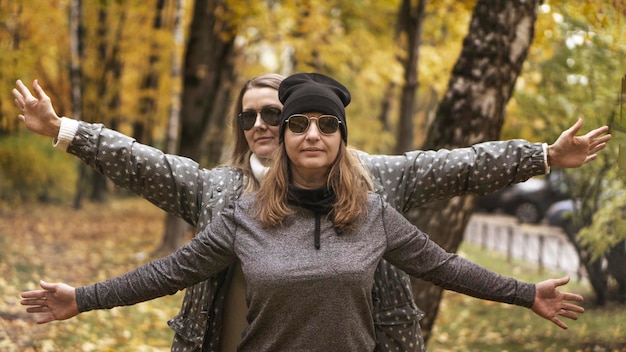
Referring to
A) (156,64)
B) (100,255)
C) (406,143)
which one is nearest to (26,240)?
(100,255)

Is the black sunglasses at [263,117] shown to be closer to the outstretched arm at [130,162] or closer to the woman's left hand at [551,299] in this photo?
the outstretched arm at [130,162]

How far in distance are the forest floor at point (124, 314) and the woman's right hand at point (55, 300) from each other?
4.29m

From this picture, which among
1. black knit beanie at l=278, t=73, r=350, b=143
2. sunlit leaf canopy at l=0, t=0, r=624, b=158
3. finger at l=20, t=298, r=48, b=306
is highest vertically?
sunlit leaf canopy at l=0, t=0, r=624, b=158

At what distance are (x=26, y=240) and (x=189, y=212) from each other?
12389 mm

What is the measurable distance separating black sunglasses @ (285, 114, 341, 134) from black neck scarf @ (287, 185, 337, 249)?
0.23 metres

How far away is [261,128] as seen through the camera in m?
3.57

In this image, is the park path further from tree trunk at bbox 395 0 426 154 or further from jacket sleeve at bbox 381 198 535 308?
jacket sleeve at bbox 381 198 535 308

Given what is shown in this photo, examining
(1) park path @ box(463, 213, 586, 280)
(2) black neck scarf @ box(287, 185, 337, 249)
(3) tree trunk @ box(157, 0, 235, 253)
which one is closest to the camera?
(2) black neck scarf @ box(287, 185, 337, 249)

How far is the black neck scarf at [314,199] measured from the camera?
9.53 feet

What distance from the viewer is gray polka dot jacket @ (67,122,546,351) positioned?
318 cm

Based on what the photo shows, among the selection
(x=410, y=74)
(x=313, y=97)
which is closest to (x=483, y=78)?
(x=313, y=97)

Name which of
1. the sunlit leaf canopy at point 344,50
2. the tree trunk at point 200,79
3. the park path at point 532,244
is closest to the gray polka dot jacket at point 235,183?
the sunlit leaf canopy at point 344,50

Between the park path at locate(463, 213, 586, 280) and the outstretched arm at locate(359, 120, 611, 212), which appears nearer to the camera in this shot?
the outstretched arm at locate(359, 120, 611, 212)

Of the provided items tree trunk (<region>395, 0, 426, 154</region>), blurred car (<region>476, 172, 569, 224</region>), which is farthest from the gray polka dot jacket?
blurred car (<region>476, 172, 569, 224</region>)
